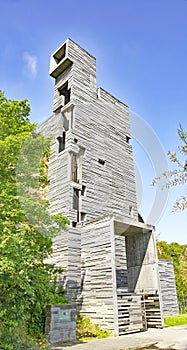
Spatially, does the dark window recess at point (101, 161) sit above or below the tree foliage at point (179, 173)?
above

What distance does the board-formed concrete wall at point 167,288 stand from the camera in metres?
14.3

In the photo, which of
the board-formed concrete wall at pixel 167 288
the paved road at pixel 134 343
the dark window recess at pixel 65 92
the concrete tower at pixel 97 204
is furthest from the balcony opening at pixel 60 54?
the paved road at pixel 134 343

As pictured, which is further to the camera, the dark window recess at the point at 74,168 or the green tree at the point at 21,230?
the dark window recess at the point at 74,168

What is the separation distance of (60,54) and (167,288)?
611 inches

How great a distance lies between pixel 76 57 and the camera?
16844 mm

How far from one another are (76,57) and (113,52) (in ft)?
32.5

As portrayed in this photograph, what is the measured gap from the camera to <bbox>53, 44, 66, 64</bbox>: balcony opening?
17423 millimetres

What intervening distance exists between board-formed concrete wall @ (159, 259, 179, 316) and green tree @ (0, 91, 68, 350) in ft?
26.4

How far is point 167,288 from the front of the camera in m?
14.7

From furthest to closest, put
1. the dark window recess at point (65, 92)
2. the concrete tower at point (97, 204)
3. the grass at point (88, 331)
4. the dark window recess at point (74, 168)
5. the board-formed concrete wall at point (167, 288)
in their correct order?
the dark window recess at point (65, 92) < the board-formed concrete wall at point (167, 288) < the dark window recess at point (74, 168) < the concrete tower at point (97, 204) < the grass at point (88, 331)

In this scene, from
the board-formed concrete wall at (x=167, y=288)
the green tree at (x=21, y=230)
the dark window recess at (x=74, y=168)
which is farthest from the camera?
the board-formed concrete wall at (x=167, y=288)

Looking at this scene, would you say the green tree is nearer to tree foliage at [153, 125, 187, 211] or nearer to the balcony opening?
tree foliage at [153, 125, 187, 211]

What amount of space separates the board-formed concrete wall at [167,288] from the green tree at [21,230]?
8047mm

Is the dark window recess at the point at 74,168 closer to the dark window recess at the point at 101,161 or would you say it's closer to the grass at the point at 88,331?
the dark window recess at the point at 101,161
